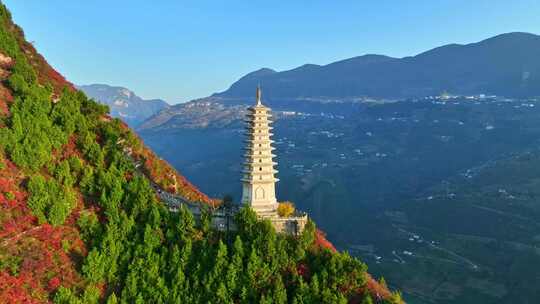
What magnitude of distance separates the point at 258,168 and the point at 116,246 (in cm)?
1315

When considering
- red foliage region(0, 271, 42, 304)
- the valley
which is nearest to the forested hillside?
red foliage region(0, 271, 42, 304)

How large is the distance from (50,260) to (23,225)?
10.6ft

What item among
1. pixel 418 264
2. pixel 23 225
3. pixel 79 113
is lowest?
pixel 418 264

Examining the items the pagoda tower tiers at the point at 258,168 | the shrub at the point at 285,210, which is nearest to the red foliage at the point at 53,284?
the pagoda tower tiers at the point at 258,168

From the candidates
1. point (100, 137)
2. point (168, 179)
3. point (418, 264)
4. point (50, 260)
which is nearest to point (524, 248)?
point (418, 264)

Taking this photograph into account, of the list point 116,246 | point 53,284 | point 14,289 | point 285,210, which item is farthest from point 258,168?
point 14,289

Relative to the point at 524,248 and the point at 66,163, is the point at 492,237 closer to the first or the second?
the point at 524,248

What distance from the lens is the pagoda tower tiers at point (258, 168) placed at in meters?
43.1

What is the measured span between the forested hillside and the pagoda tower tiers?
12.2ft

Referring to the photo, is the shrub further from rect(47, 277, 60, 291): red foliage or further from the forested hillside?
rect(47, 277, 60, 291): red foliage

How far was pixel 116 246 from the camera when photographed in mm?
36656

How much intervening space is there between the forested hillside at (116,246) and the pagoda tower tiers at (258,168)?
12.2ft

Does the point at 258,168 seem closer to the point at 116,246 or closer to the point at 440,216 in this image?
the point at 116,246

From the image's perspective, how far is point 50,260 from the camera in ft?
112
